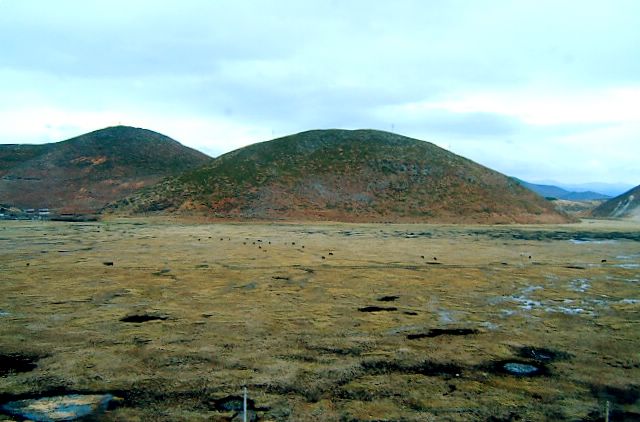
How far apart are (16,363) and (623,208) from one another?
118m

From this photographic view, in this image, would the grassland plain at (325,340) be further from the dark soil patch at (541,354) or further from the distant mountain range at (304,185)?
the distant mountain range at (304,185)

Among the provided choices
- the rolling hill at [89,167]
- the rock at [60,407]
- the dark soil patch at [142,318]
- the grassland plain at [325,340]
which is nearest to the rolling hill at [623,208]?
the rolling hill at [89,167]

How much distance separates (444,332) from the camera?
9734mm

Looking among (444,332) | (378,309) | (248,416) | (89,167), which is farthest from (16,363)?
(89,167)

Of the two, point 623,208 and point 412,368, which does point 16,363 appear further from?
point 623,208

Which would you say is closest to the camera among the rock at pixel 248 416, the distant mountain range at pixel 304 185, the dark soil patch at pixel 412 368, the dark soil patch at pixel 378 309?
the rock at pixel 248 416

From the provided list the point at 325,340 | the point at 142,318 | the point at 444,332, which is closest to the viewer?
the point at 325,340

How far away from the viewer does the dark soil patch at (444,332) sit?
9.44m

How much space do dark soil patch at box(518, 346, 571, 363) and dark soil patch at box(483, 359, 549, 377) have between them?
0.29 m

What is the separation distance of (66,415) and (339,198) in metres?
57.8

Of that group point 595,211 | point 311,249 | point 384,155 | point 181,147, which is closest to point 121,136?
point 181,147

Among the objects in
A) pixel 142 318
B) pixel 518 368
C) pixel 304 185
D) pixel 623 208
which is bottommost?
pixel 142 318

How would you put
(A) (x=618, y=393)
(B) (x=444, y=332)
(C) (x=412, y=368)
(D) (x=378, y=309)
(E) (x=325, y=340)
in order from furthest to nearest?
1. (D) (x=378, y=309)
2. (B) (x=444, y=332)
3. (E) (x=325, y=340)
4. (C) (x=412, y=368)
5. (A) (x=618, y=393)

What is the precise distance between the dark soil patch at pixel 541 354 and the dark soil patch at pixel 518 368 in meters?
0.29
